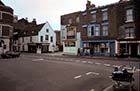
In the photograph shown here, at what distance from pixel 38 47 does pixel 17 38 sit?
595 inches

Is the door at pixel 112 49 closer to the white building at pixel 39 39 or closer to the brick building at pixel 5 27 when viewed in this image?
the brick building at pixel 5 27

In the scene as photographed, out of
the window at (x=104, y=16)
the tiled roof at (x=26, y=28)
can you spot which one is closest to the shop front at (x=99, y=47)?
the window at (x=104, y=16)

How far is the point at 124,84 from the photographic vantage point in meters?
10.6

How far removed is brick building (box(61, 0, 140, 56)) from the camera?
1451 inches

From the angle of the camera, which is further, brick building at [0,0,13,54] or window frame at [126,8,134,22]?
brick building at [0,0,13,54]

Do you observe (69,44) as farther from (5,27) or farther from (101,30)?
(5,27)

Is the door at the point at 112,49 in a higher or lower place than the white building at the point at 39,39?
lower

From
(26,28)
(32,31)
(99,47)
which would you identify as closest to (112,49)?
(99,47)

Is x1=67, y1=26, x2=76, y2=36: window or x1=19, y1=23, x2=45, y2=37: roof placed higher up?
x1=19, y1=23, x2=45, y2=37: roof

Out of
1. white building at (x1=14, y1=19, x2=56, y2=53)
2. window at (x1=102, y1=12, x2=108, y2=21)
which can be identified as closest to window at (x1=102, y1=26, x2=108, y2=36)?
window at (x1=102, y1=12, x2=108, y2=21)

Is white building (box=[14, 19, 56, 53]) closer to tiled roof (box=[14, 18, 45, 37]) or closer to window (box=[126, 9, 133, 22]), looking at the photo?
tiled roof (box=[14, 18, 45, 37])

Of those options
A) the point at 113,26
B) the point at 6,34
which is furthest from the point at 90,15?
the point at 6,34

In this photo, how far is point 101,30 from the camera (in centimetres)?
4206

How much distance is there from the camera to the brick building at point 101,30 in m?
36.8
